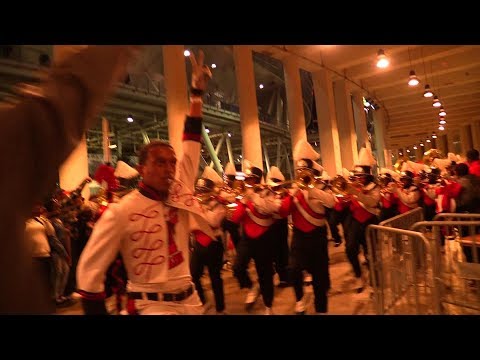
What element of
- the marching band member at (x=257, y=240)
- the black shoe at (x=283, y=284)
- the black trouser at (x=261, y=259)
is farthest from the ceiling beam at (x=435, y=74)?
the black trouser at (x=261, y=259)

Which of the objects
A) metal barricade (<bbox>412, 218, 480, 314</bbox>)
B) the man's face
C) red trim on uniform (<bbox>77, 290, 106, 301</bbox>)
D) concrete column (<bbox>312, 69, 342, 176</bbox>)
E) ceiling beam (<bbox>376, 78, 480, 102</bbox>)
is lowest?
metal barricade (<bbox>412, 218, 480, 314</bbox>)

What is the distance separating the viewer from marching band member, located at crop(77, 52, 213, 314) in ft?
6.73

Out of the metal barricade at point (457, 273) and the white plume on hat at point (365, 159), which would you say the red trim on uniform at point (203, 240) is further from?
the white plume on hat at point (365, 159)

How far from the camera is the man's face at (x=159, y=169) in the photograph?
2318 mm

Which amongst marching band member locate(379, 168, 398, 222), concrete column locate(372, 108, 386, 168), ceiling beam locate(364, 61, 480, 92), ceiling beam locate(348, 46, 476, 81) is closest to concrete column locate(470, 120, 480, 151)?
concrete column locate(372, 108, 386, 168)

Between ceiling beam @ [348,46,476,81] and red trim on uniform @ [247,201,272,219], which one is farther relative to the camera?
ceiling beam @ [348,46,476,81]

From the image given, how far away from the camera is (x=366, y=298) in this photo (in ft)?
19.6

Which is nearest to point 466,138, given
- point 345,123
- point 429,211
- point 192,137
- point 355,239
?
point 345,123

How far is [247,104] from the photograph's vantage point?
12.2 meters

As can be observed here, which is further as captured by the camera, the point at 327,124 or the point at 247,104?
the point at 327,124

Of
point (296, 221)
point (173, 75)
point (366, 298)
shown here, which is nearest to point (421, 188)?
point (366, 298)

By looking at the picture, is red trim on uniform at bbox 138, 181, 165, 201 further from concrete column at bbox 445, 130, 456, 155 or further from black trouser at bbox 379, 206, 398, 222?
concrete column at bbox 445, 130, 456, 155

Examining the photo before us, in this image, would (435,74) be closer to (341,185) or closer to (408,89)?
(408,89)

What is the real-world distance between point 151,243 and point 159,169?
0.44 meters
